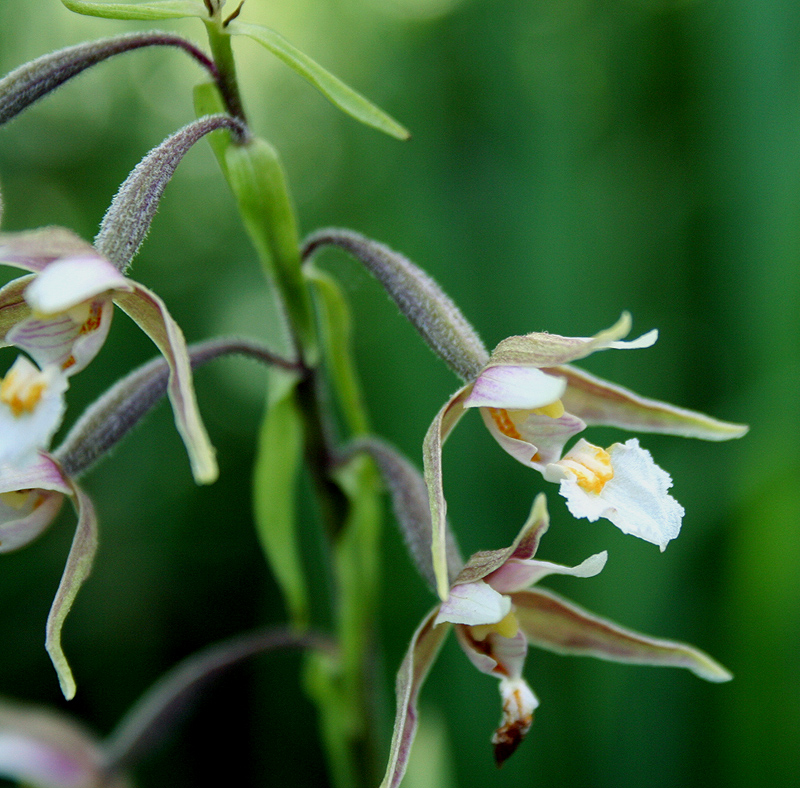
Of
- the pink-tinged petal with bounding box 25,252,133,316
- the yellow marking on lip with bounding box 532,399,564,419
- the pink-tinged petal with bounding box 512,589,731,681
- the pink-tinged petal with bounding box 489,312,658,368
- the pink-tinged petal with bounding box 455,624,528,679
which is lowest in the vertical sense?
the pink-tinged petal with bounding box 512,589,731,681

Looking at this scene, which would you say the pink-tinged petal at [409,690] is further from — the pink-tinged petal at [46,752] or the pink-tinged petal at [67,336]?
the pink-tinged petal at [46,752]

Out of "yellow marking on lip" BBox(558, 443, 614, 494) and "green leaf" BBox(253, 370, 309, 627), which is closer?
"yellow marking on lip" BBox(558, 443, 614, 494)

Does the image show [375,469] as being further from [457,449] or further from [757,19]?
[757,19]

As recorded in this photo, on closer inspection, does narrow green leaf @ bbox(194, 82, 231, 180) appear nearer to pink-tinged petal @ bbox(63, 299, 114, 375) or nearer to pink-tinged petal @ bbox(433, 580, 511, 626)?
pink-tinged petal @ bbox(63, 299, 114, 375)

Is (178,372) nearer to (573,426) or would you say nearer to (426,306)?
(426,306)

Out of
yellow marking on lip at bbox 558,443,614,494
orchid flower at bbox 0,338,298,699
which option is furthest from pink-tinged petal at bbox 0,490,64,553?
yellow marking on lip at bbox 558,443,614,494

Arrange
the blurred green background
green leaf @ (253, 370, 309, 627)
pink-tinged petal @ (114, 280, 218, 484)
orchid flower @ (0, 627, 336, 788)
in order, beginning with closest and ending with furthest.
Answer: pink-tinged petal @ (114, 280, 218, 484)
green leaf @ (253, 370, 309, 627)
orchid flower @ (0, 627, 336, 788)
the blurred green background

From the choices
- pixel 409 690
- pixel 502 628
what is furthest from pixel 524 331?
pixel 409 690
